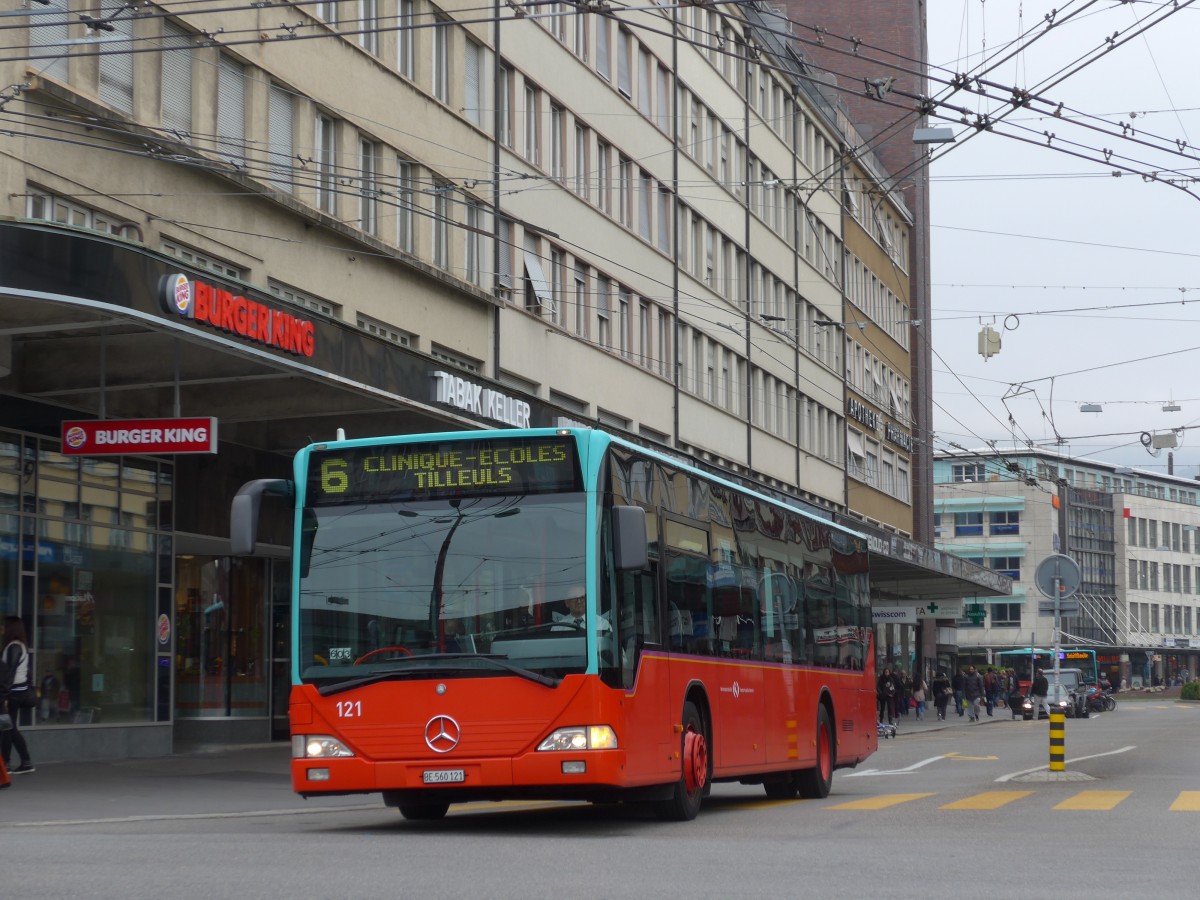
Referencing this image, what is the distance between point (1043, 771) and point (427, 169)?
49.7 ft

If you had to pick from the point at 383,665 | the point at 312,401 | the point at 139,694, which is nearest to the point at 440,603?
the point at 383,665

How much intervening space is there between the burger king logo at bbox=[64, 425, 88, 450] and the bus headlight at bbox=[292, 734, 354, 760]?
8817 millimetres

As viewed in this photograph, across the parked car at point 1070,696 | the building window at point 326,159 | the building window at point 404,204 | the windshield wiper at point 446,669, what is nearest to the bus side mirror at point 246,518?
the windshield wiper at point 446,669

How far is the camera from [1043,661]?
94.6 meters

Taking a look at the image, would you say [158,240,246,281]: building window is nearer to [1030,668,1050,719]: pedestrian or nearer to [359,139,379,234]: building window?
[359,139,379,234]: building window

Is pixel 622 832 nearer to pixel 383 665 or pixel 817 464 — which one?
pixel 383 665

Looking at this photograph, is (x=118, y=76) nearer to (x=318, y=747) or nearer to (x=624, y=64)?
(x=318, y=747)

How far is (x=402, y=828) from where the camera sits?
14.7 m

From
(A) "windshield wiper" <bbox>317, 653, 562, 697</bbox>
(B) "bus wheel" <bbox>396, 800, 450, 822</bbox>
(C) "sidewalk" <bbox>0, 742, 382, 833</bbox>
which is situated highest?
(A) "windshield wiper" <bbox>317, 653, 562, 697</bbox>

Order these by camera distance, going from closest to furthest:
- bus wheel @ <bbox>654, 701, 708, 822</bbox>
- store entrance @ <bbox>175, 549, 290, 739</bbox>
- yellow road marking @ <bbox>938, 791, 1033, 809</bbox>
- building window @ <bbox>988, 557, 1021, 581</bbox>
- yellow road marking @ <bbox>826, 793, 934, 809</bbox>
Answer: bus wheel @ <bbox>654, 701, 708, 822</bbox> < yellow road marking @ <bbox>938, 791, 1033, 809</bbox> < yellow road marking @ <bbox>826, 793, 934, 809</bbox> < store entrance @ <bbox>175, 549, 290, 739</bbox> < building window @ <bbox>988, 557, 1021, 581</bbox>

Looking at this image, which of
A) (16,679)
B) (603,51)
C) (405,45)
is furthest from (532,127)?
(16,679)

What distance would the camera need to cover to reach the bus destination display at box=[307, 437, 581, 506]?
13.8m

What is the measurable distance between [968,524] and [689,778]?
417ft

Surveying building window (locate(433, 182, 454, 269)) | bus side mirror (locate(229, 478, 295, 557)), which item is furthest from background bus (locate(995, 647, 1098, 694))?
bus side mirror (locate(229, 478, 295, 557))
